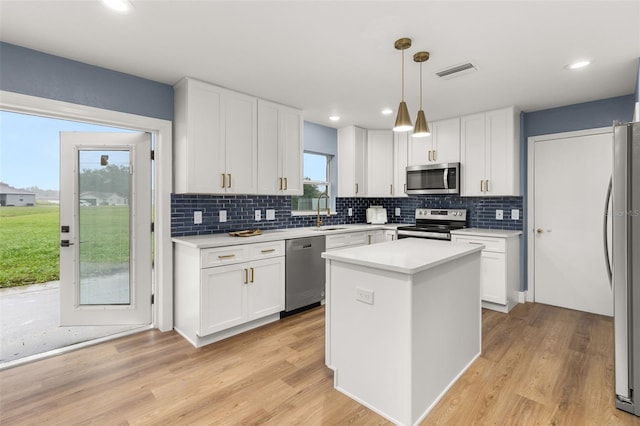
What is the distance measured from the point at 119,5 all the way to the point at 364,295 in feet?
7.37

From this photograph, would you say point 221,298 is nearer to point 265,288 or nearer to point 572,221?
point 265,288

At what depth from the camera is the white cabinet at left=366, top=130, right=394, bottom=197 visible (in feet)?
16.0

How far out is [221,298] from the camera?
2.84 meters

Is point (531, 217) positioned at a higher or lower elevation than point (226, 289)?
higher

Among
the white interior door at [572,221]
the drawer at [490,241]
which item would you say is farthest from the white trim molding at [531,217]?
the drawer at [490,241]

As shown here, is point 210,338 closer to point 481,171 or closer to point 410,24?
point 410,24

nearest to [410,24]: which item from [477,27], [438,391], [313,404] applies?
[477,27]

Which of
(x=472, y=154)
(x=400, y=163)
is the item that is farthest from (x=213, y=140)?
(x=472, y=154)

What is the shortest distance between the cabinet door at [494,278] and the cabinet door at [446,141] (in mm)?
1356

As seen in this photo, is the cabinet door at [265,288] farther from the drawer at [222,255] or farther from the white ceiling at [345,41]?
the white ceiling at [345,41]

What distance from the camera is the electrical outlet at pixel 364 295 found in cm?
188

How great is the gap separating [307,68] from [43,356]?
3251 millimetres

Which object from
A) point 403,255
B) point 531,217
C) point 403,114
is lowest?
point 403,255

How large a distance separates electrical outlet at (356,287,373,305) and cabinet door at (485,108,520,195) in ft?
9.28
